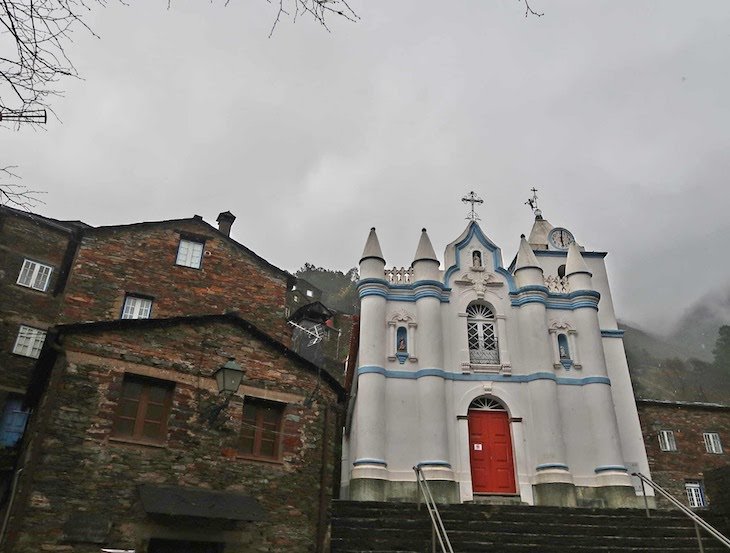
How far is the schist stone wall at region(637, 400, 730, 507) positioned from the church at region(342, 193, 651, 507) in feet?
18.8

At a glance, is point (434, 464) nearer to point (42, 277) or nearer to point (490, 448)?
point (490, 448)

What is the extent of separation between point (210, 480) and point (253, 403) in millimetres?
1848

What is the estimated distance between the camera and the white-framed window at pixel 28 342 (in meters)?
18.9

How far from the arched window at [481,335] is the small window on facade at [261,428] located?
Answer: 8677mm

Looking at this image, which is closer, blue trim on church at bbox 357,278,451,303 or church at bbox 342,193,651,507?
church at bbox 342,193,651,507

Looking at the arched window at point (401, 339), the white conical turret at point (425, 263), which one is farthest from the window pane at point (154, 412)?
the white conical turret at point (425, 263)

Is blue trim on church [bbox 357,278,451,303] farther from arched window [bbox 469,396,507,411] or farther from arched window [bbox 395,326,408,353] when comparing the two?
arched window [bbox 469,396,507,411]

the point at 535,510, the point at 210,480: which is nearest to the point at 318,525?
the point at 210,480

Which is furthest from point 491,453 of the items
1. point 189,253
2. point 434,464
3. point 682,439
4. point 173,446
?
point 189,253

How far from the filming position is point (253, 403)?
12.3 m

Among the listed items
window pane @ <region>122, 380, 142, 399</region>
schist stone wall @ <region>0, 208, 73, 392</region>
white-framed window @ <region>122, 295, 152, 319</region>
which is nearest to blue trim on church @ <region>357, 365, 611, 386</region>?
white-framed window @ <region>122, 295, 152, 319</region>

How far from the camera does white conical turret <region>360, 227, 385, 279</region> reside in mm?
20039

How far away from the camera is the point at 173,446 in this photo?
10898 mm

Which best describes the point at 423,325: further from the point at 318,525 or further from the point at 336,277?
the point at 336,277
